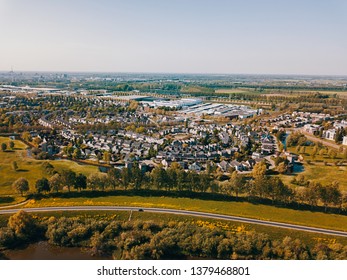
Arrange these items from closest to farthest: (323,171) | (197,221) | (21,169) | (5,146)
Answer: (197,221), (21,169), (323,171), (5,146)

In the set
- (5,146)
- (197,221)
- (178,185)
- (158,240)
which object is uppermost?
(5,146)

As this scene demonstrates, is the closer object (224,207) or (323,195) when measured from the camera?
(323,195)

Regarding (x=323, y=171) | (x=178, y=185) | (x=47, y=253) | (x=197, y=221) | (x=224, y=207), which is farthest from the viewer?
(x=323, y=171)

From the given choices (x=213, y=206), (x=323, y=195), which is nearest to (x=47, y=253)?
(x=213, y=206)

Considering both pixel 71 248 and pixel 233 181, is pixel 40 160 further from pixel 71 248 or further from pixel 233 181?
pixel 233 181

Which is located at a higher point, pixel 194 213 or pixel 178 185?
pixel 178 185

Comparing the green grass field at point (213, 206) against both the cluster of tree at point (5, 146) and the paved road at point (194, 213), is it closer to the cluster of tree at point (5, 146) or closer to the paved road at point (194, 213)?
the paved road at point (194, 213)

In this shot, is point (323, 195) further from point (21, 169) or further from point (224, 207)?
point (21, 169)
